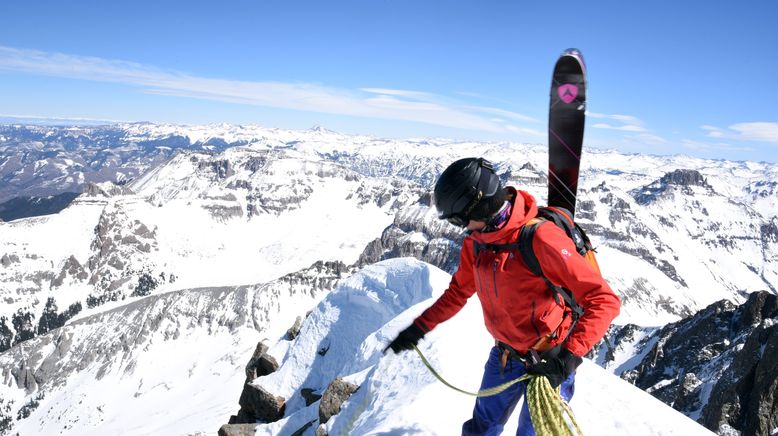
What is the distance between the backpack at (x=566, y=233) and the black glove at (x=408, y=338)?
7.68ft

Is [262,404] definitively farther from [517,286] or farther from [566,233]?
[566,233]

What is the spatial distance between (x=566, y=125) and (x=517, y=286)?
5.62 metres

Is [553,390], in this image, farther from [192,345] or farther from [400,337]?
[192,345]

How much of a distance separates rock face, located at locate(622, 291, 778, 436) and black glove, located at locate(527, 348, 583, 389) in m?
35.5

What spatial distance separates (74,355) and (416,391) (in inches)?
9411

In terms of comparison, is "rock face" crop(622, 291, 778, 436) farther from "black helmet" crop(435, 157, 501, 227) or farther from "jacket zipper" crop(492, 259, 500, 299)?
"black helmet" crop(435, 157, 501, 227)

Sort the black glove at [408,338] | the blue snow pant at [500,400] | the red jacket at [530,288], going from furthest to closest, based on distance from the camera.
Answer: the black glove at [408,338]
the blue snow pant at [500,400]
the red jacket at [530,288]

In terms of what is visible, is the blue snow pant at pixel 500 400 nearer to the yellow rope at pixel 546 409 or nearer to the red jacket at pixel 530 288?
the yellow rope at pixel 546 409

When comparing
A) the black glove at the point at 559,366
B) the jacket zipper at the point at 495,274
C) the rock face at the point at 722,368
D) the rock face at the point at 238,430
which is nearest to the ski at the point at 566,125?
the jacket zipper at the point at 495,274

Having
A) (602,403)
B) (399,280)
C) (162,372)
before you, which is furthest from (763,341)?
(162,372)

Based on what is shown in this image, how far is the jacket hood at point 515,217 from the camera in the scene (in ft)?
18.9

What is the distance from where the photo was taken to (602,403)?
10922 millimetres

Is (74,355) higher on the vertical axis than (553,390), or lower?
lower

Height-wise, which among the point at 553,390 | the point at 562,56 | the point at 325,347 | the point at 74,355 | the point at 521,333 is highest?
the point at 562,56
